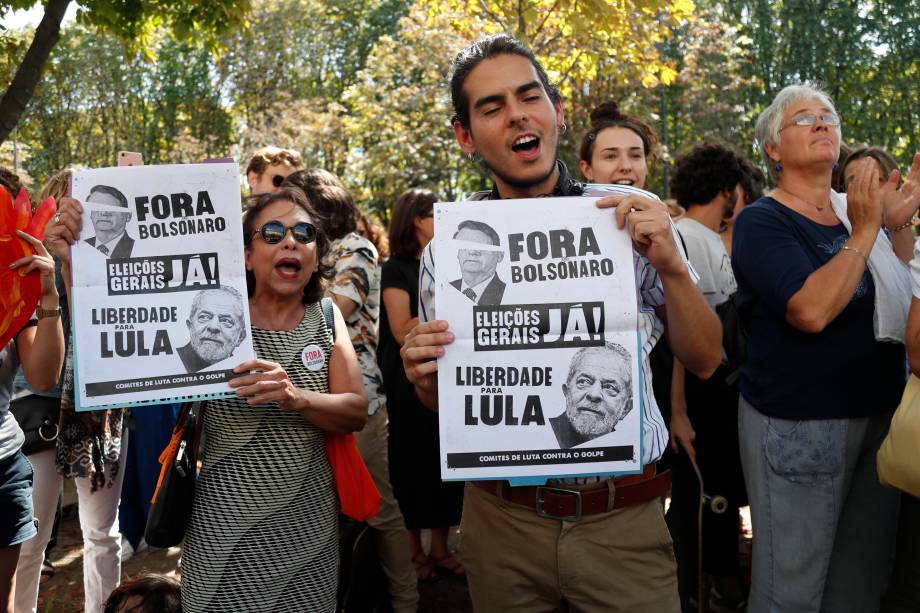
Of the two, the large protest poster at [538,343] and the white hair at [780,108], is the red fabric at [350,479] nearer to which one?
the large protest poster at [538,343]

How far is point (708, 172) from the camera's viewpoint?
4.43 meters

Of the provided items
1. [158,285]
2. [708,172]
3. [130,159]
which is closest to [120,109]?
[708,172]

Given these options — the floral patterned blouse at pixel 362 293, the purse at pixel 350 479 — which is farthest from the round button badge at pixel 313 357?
the floral patterned blouse at pixel 362 293

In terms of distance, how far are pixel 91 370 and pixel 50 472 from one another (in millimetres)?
1716

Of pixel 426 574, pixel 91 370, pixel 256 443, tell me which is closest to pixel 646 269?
pixel 256 443

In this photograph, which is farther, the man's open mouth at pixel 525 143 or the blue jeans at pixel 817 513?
the blue jeans at pixel 817 513

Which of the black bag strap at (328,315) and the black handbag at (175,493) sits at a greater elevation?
the black bag strap at (328,315)

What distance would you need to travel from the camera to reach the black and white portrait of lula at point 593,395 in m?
1.92

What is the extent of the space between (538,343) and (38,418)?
2796mm

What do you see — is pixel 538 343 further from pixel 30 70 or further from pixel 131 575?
pixel 30 70

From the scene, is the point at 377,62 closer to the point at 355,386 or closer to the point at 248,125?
the point at 248,125

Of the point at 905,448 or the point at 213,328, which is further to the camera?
the point at 905,448

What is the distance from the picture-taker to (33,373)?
279 centimetres

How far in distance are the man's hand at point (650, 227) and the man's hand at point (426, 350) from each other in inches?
19.2
